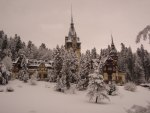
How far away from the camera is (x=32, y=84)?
5525cm

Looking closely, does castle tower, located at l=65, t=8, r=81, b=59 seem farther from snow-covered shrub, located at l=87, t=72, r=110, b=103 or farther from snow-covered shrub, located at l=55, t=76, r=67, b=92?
snow-covered shrub, located at l=87, t=72, r=110, b=103

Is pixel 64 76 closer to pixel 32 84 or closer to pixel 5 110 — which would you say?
pixel 32 84

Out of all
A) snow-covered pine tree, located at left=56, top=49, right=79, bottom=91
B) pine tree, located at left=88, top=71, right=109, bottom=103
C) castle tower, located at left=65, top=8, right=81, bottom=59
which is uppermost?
castle tower, located at left=65, top=8, right=81, bottom=59

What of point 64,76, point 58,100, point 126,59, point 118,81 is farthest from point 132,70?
point 58,100

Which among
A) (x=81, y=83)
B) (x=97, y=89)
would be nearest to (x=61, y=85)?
(x=81, y=83)

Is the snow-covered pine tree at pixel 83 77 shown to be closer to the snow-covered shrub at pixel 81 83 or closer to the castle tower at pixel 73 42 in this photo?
the snow-covered shrub at pixel 81 83

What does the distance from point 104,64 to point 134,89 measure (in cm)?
1269

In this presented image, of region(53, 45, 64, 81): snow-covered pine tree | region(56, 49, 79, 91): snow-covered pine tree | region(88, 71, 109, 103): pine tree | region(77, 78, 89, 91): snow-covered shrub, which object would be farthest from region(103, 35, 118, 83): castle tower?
region(88, 71, 109, 103): pine tree

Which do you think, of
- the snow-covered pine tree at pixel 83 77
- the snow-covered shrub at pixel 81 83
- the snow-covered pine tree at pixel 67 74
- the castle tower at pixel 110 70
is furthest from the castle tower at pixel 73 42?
the snow-covered shrub at pixel 81 83

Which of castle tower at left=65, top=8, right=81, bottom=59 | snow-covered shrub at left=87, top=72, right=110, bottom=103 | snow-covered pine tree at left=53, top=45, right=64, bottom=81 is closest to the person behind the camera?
snow-covered shrub at left=87, top=72, right=110, bottom=103

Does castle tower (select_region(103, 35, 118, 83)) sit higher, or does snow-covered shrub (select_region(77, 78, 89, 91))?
castle tower (select_region(103, 35, 118, 83))

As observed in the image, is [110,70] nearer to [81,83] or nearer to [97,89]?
[81,83]

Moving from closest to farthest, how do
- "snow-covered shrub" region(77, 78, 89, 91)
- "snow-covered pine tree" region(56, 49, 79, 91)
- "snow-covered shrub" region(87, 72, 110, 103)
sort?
"snow-covered shrub" region(87, 72, 110, 103) → "snow-covered pine tree" region(56, 49, 79, 91) → "snow-covered shrub" region(77, 78, 89, 91)

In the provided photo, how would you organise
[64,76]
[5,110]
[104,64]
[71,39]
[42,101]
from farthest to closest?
[71,39]
[104,64]
[64,76]
[42,101]
[5,110]
